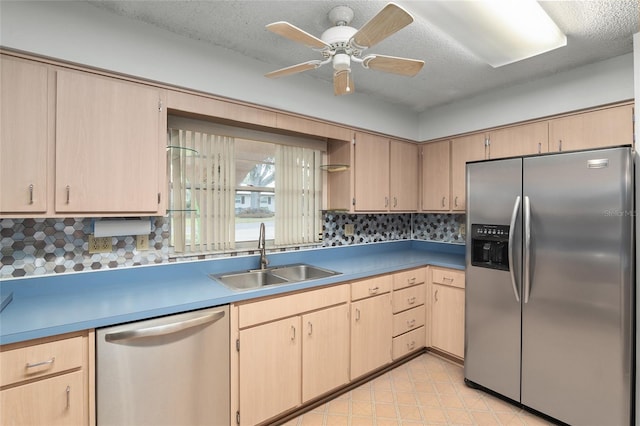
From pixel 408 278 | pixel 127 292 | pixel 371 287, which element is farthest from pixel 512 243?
pixel 127 292

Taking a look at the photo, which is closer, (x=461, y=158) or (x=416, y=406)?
(x=416, y=406)

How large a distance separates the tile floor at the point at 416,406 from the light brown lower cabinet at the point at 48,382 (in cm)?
122

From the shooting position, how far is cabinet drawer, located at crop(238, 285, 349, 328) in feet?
5.85

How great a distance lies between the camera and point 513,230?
207cm

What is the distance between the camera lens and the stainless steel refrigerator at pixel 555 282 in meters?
1.72

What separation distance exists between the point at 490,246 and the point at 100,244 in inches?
102

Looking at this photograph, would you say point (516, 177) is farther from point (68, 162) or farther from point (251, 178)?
point (68, 162)

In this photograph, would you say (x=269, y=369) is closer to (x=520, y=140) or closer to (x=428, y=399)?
(x=428, y=399)

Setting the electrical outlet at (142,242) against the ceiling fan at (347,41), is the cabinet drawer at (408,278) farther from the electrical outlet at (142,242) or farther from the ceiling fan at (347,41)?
the electrical outlet at (142,242)

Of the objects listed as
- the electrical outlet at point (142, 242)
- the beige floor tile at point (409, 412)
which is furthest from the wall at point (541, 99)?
the electrical outlet at point (142, 242)

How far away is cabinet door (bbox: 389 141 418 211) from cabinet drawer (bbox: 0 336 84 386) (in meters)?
2.67

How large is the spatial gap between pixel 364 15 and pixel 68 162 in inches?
69.1

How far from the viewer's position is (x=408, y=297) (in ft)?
8.96

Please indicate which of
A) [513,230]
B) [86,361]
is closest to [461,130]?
[513,230]
